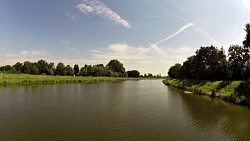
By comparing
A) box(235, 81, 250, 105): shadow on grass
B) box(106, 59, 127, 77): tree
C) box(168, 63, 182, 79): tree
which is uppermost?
box(106, 59, 127, 77): tree

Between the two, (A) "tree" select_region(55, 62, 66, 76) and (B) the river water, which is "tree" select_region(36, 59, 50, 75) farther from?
(B) the river water

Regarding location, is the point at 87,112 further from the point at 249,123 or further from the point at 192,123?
the point at 249,123

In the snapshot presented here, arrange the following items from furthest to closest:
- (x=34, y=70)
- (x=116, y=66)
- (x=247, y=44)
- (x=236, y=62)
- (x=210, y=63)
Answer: (x=116, y=66) → (x=34, y=70) → (x=210, y=63) → (x=236, y=62) → (x=247, y=44)

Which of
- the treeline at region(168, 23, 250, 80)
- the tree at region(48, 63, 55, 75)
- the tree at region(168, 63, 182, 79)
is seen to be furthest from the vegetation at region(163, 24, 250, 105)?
the tree at region(48, 63, 55, 75)

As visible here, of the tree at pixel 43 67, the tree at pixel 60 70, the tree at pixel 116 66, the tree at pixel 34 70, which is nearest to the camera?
the tree at pixel 34 70

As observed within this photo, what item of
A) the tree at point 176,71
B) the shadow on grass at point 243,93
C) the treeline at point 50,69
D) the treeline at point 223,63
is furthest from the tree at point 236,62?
the treeline at point 50,69

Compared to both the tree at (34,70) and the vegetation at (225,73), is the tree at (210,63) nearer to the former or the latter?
the vegetation at (225,73)

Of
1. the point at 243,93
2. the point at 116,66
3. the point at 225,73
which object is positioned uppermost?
the point at 116,66

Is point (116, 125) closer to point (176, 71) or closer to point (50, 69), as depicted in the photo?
point (176, 71)

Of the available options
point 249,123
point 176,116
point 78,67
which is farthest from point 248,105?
point 78,67

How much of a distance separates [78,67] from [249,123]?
466ft

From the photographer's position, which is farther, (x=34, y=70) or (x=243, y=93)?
(x=34, y=70)

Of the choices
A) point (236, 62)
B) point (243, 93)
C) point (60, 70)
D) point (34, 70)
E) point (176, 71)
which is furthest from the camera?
point (60, 70)

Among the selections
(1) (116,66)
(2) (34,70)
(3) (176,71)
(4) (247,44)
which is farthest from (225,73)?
(1) (116,66)
